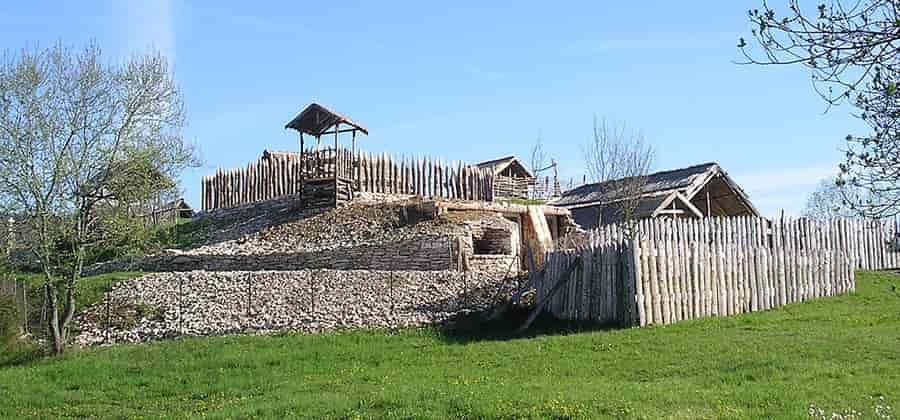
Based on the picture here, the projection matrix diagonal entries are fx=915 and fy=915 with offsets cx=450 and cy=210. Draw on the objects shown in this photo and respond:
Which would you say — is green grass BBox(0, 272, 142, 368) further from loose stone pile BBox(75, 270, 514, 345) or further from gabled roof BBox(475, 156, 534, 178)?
gabled roof BBox(475, 156, 534, 178)

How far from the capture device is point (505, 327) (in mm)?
18578

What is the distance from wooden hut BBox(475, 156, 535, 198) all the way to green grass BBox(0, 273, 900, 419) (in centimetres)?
2303

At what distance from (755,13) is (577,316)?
13297 millimetres

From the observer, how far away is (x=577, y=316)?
1811cm

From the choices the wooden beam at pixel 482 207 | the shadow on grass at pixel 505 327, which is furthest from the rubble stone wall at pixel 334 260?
the shadow on grass at pixel 505 327

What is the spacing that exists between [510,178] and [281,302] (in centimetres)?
2519

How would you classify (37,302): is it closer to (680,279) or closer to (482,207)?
(482,207)

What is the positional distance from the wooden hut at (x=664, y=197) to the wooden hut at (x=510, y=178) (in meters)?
6.44

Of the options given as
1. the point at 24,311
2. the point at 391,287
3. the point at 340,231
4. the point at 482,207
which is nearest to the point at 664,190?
the point at 482,207

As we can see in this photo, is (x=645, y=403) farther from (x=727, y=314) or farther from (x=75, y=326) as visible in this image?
(x=75, y=326)

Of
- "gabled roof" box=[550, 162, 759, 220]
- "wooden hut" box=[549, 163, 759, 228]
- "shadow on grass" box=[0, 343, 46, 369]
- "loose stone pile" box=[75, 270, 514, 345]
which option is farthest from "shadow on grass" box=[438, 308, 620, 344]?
"gabled roof" box=[550, 162, 759, 220]

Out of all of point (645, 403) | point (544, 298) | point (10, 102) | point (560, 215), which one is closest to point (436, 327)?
point (544, 298)

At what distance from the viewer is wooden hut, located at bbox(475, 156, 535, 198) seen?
4338 centimetres

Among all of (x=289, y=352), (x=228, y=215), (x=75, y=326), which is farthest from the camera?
(x=228, y=215)
